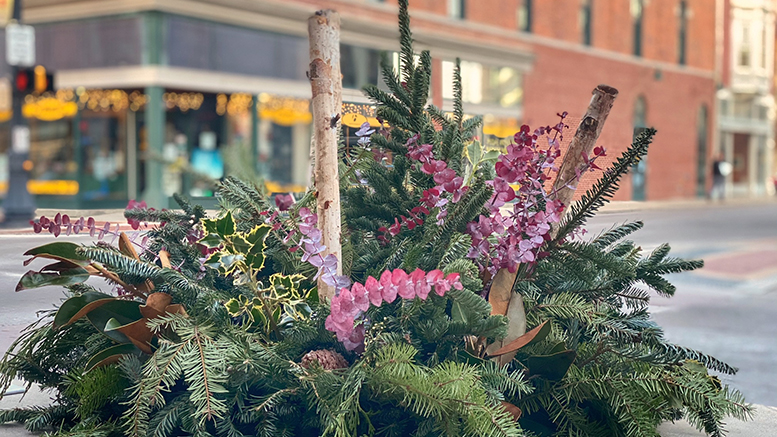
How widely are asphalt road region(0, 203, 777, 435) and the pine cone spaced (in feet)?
2.51

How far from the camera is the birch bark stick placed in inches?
82.2

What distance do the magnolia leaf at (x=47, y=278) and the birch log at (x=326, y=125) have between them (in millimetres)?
602

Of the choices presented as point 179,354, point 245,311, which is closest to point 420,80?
point 245,311

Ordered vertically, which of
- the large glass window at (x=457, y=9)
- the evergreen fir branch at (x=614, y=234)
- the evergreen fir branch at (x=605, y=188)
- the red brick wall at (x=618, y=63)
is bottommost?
the evergreen fir branch at (x=614, y=234)

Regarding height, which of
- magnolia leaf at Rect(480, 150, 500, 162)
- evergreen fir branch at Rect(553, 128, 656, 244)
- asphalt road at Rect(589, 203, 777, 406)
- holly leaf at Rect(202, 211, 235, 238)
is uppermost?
magnolia leaf at Rect(480, 150, 500, 162)

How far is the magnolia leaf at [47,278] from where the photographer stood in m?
2.02

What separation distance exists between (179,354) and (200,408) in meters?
0.15

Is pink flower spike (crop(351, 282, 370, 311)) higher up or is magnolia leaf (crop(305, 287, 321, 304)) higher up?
pink flower spike (crop(351, 282, 370, 311))

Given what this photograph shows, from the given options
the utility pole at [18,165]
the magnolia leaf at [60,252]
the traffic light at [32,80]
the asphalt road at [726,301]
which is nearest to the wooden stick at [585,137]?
the asphalt road at [726,301]

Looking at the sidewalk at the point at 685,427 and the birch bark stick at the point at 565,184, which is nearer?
the birch bark stick at the point at 565,184

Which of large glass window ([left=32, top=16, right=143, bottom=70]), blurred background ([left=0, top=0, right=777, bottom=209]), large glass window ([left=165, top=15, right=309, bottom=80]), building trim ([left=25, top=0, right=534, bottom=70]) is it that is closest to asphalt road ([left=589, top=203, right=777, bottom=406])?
blurred background ([left=0, top=0, right=777, bottom=209])

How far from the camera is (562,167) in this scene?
221cm

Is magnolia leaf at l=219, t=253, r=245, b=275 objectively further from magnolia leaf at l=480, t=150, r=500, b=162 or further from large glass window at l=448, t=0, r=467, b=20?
large glass window at l=448, t=0, r=467, b=20

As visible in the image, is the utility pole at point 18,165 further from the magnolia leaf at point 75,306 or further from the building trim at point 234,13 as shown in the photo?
the magnolia leaf at point 75,306
